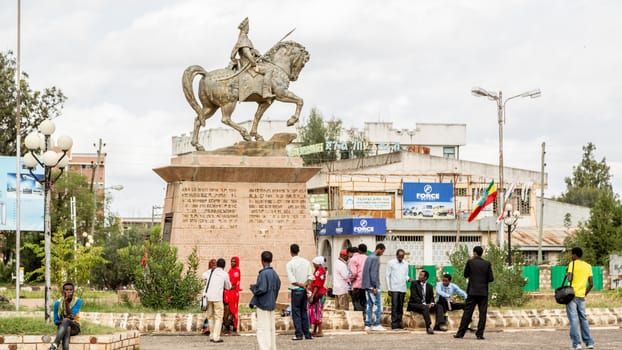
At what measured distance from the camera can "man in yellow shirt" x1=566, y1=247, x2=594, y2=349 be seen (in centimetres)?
1812

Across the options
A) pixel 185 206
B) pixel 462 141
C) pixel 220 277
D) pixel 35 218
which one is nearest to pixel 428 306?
pixel 220 277

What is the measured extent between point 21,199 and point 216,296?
26028 mm

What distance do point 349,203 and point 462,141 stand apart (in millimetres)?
30820

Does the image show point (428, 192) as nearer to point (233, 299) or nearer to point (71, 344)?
point (233, 299)

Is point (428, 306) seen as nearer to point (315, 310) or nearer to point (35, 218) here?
point (315, 310)

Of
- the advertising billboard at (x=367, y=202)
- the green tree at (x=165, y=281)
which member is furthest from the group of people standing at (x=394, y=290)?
the advertising billboard at (x=367, y=202)

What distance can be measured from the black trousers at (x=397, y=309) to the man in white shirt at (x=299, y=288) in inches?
91.7

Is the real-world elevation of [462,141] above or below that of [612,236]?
above

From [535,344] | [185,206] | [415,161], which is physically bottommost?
[535,344]

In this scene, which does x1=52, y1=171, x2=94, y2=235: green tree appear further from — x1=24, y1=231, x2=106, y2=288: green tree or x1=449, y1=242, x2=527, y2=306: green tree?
x1=449, y1=242, x2=527, y2=306: green tree

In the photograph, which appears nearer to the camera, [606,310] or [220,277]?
[220,277]

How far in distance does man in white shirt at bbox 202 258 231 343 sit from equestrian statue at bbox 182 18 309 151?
6375mm

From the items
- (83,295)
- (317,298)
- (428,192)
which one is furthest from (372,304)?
(428,192)

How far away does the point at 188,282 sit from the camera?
22.3 meters
